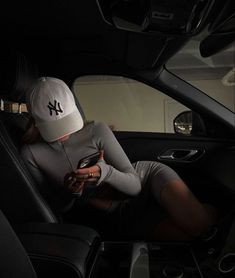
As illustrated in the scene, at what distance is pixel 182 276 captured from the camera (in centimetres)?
152

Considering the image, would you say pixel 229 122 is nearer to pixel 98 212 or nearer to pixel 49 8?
pixel 98 212

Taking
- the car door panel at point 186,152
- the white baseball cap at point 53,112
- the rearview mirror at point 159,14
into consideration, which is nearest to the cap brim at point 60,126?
the white baseball cap at point 53,112

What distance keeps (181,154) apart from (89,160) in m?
0.73

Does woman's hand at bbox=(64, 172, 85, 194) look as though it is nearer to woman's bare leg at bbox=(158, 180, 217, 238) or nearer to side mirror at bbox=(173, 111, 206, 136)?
woman's bare leg at bbox=(158, 180, 217, 238)

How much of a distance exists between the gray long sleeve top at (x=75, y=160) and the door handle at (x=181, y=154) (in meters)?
0.48

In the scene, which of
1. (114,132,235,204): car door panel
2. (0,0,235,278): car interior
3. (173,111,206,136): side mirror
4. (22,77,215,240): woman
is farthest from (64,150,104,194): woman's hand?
(173,111,206,136): side mirror

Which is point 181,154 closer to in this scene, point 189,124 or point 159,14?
point 189,124

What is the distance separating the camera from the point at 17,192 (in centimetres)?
142

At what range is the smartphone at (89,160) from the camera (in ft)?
5.21

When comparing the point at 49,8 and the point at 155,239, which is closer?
the point at 49,8

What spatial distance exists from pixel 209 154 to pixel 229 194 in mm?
317

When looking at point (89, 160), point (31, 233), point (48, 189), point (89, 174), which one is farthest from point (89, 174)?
point (31, 233)

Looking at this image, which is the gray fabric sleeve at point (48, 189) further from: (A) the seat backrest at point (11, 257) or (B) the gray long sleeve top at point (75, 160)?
(A) the seat backrest at point (11, 257)

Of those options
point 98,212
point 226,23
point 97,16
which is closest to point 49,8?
point 97,16
